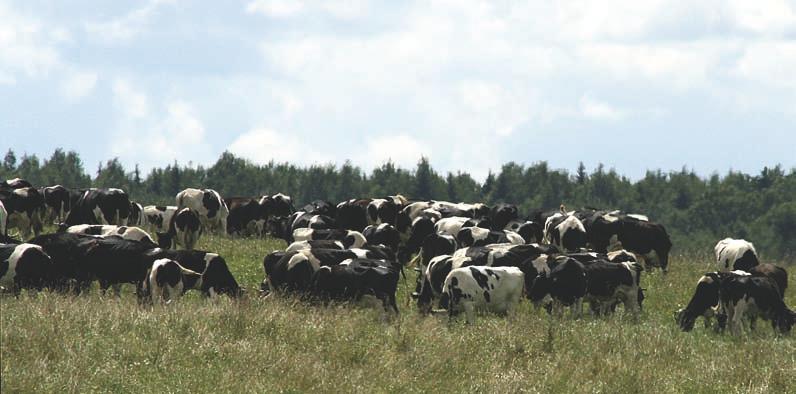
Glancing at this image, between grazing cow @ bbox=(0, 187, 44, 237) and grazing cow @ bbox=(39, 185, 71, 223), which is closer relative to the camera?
grazing cow @ bbox=(0, 187, 44, 237)

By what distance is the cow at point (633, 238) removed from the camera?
3500 centimetres

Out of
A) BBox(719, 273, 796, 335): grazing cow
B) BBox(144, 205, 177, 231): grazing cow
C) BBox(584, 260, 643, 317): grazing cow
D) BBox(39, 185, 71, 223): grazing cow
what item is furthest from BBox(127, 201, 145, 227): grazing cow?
BBox(719, 273, 796, 335): grazing cow

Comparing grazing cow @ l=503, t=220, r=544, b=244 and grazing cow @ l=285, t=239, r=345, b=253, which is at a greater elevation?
grazing cow @ l=503, t=220, r=544, b=244

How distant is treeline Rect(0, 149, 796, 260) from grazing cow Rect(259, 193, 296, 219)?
121 meters

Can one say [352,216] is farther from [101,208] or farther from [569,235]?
[101,208]

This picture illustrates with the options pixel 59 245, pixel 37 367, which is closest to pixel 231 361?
pixel 37 367

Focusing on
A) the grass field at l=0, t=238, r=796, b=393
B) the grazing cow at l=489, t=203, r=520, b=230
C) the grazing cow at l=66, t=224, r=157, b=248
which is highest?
the grazing cow at l=489, t=203, r=520, b=230

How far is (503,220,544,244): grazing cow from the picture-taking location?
117 feet

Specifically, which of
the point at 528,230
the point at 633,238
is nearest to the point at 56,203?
the point at 528,230

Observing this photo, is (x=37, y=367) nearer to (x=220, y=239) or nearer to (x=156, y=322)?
(x=156, y=322)

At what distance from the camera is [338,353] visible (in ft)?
54.4

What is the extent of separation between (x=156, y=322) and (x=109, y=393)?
3028 millimetres

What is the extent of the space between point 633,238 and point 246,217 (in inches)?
Result: 709

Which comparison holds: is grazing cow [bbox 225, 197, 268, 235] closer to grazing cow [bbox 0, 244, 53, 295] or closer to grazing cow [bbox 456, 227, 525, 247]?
grazing cow [bbox 456, 227, 525, 247]
